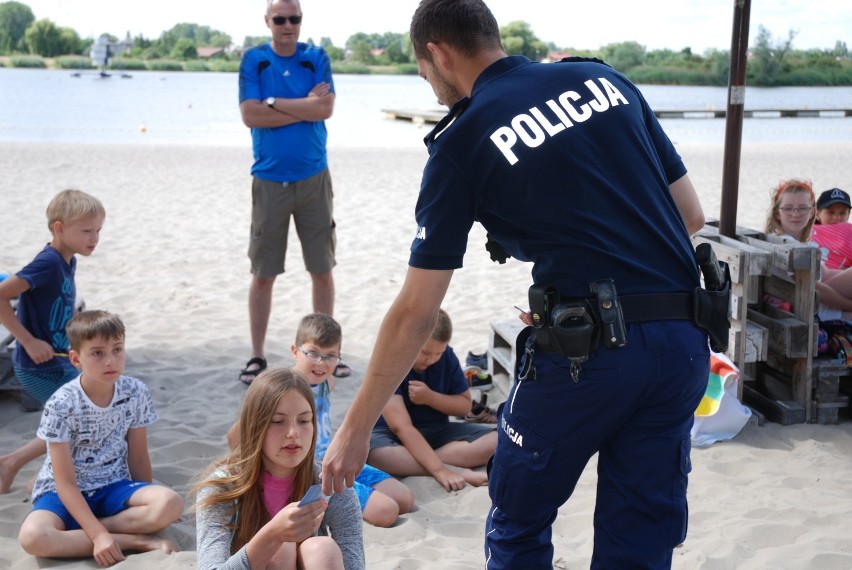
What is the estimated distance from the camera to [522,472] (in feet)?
7.66

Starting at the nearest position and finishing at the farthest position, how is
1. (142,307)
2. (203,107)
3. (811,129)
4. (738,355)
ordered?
(738,355) < (142,307) < (811,129) < (203,107)

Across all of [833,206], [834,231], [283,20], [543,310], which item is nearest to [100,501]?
[543,310]

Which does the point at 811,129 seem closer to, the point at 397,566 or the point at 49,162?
the point at 49,162

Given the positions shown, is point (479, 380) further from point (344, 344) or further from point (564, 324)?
point (564, 324)

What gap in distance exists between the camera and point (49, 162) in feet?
56.5

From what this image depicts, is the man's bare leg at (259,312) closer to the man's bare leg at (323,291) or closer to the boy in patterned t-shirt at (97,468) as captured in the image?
the man's bare leg at (323,291)

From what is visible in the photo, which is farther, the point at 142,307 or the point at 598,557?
the point at 142,307

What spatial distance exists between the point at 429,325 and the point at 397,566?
1512 millimetres

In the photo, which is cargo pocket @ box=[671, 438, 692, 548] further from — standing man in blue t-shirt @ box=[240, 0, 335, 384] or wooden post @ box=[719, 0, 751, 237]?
standing man in blue t-shirt @ box=[240, 0, 335, 384]

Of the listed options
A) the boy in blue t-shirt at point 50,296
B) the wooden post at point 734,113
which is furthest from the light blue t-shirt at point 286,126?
the wooden post at point 734,113

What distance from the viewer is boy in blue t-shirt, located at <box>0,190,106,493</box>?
456cm

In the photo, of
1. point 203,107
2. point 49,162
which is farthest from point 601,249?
point 203,107

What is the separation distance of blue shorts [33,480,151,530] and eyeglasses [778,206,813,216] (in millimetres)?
3736

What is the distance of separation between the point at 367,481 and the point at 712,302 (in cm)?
213
